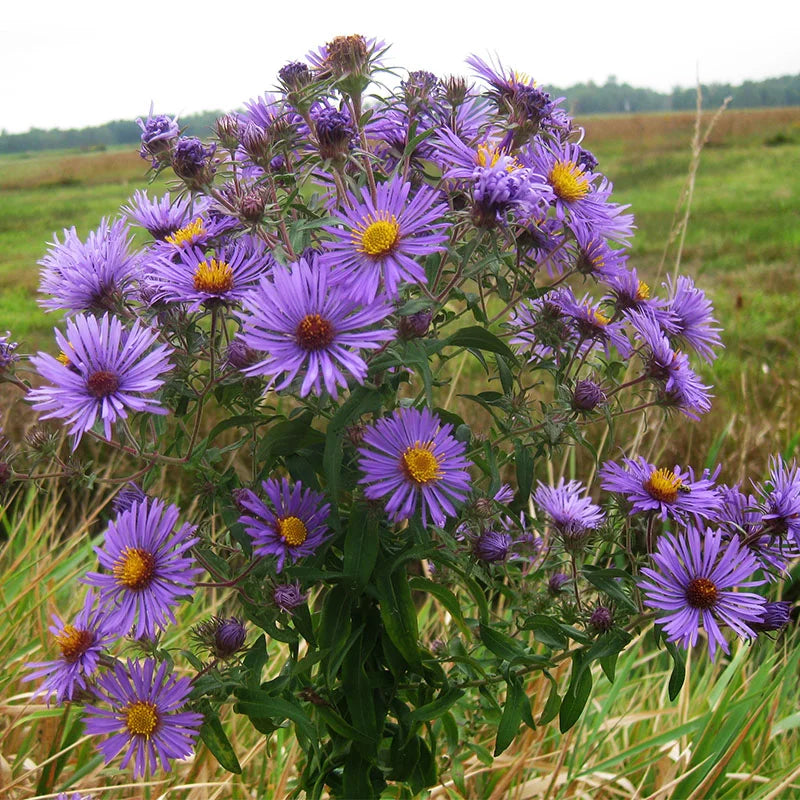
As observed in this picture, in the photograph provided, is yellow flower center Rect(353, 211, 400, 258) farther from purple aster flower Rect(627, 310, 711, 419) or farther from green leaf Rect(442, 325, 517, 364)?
purple aster flower Rect(627, 310, 711, 419)

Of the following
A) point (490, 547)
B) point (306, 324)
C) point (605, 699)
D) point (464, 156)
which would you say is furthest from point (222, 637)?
point (605, 699)

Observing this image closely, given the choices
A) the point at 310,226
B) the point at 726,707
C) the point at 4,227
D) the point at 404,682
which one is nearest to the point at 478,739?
the point at 726,707

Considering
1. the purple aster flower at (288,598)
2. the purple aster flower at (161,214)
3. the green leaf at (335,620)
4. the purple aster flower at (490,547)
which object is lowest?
the green leaf at (335,620)

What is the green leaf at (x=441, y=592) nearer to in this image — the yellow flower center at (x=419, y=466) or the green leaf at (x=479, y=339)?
the yellow flower center at (x=419, y=466)

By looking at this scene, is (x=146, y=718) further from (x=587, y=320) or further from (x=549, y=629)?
(x=587, y=320)

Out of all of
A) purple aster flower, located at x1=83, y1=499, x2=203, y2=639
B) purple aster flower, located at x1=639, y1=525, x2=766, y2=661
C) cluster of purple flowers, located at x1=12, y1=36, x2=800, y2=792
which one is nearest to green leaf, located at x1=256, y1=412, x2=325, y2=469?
cluster of purple flowers, located at x1=12, y1=36, x2=800, y2=792

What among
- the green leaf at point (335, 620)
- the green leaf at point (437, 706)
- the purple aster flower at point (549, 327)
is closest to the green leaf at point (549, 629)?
the green leaf at point (437, 706)
